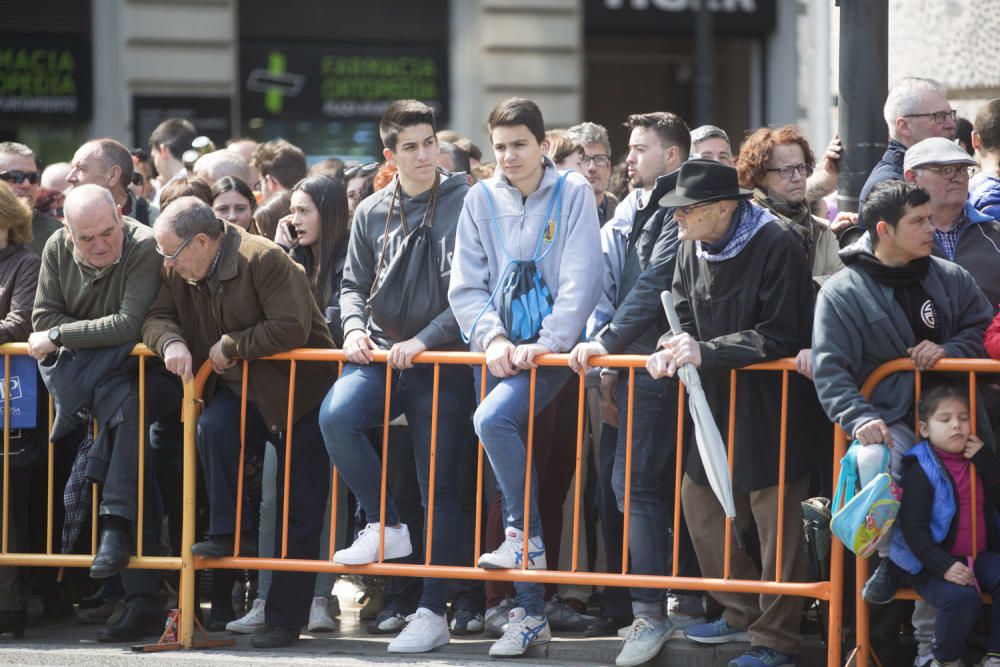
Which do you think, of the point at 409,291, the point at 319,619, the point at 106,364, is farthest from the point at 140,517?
the point at 409,291

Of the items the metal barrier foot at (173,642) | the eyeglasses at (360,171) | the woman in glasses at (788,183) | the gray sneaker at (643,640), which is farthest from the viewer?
the eyeglasses at (360,171)

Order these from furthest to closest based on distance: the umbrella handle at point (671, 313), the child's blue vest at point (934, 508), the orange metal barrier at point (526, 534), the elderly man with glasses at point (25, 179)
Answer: the elderly man with glasses at point (25, 179) < the orange metal barrier at point (526, 534) < the umbrella handle at point (671, 313) < the child's blue vest at point (934, 508)

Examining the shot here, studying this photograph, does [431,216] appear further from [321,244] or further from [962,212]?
[962,212]

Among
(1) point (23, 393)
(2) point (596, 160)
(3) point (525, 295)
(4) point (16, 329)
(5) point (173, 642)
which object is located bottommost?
(5) point (173, 642)

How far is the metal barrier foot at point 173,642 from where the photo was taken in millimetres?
6758

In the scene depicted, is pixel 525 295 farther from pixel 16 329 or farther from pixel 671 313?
pixel 16 329

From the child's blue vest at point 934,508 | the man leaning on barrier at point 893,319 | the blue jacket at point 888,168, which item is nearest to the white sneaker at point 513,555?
the man leaning on barrier at point 893,319

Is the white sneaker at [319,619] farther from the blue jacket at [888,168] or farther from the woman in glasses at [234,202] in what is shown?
the blue jacket at [888,168]

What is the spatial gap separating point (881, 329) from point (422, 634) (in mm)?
2281

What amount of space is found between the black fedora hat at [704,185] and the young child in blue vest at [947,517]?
1.11 meters

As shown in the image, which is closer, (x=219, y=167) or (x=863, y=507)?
(x=863, y=507)

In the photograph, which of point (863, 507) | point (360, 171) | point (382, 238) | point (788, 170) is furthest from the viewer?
point (360, 171)

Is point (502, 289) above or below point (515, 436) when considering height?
above

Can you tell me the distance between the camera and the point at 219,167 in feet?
29.6
